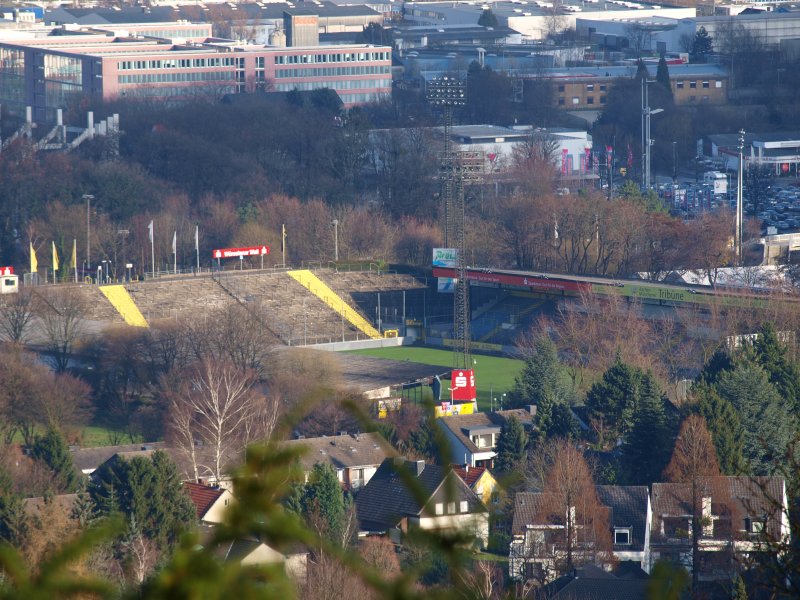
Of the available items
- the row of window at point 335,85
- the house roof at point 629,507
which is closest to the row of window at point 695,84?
the row of window at point 335,85

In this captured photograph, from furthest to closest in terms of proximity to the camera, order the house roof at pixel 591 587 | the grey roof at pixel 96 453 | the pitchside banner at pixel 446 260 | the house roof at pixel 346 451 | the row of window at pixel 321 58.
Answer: the row of window at pixel 321 58 → the pitchside banner at pixel 446 260 → the house roof at pixel 346 451 → the grey roof at pixel 96 453 → the house roof at pixel 591 587

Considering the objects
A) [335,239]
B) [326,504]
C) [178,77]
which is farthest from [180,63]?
[326,504]

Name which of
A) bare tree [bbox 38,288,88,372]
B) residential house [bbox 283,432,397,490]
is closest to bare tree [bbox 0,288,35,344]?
bare tree [bbox 38,288,88,372]

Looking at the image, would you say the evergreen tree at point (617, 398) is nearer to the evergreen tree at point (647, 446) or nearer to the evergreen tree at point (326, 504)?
the evergreen tree at point (647, 446)

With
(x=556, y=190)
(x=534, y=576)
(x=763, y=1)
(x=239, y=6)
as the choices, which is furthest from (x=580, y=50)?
(x=534, y=576)

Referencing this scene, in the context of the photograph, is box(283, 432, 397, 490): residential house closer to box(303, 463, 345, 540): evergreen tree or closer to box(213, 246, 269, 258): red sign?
box(303, 463, 345, 540): evergreen tree
